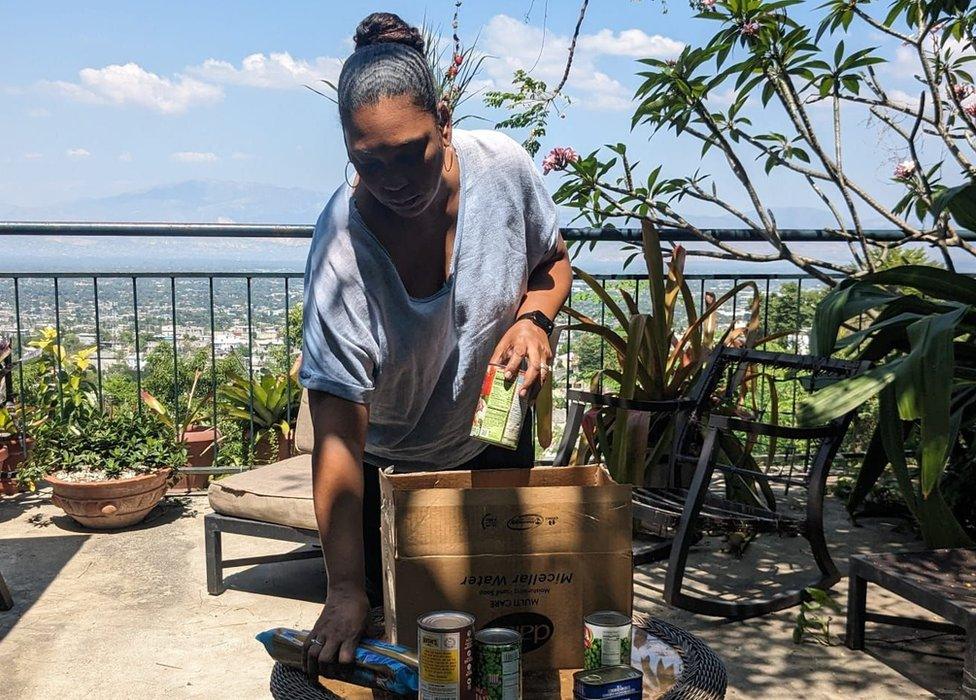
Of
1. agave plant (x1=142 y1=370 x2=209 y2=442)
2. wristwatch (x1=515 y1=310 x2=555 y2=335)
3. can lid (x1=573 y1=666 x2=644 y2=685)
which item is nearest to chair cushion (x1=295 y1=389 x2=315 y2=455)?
agave plant (x1=142 y1=370 x2=209 y2=442)

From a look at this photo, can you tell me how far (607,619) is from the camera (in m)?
1.41

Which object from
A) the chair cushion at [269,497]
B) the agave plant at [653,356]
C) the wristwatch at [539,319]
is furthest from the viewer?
the agave plant at [653,356]

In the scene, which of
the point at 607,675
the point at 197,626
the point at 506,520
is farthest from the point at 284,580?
the point at 607,675

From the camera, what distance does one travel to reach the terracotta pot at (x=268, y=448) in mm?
5566

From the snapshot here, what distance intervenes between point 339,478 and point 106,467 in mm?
3342

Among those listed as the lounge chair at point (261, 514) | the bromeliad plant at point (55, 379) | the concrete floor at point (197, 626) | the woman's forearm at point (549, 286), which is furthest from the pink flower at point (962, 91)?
the bromeliad plant at point (55, 379)

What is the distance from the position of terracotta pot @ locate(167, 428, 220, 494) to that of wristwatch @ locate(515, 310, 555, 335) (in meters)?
3.87

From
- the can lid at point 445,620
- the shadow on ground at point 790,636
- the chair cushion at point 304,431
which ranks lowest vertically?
the shadow on ground at point 790,636

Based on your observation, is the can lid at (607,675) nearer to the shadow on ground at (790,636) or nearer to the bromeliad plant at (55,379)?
the shadow on ground at (790,636)

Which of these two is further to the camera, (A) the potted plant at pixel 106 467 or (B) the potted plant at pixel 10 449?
(B) the potted plant at pixel 10 449

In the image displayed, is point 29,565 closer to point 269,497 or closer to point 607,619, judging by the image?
point 269,497

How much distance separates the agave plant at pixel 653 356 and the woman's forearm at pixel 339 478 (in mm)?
2723

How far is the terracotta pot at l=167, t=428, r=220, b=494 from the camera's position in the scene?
5.35m

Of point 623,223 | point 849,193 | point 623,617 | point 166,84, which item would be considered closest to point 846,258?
point 849,193
